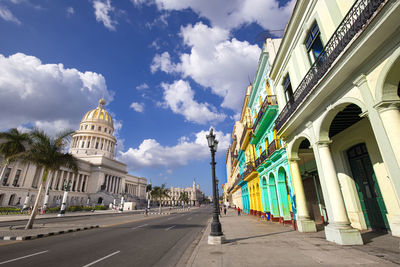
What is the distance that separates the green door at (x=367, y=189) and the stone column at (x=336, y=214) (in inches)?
113

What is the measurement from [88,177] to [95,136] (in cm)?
2070

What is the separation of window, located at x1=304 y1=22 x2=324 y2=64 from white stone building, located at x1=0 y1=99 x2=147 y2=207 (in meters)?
37.1

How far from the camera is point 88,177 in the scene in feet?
232

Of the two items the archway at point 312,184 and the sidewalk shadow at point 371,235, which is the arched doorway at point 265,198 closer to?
the archway at point 312,184

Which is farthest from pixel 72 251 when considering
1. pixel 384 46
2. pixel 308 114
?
pixel 384 46

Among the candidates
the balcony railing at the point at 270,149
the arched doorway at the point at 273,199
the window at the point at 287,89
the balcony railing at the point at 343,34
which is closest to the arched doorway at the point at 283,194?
the balcony railing at the point at 270,149

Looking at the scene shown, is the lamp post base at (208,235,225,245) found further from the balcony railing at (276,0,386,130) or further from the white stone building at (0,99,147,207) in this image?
the white stone building at (0,99,147,207)

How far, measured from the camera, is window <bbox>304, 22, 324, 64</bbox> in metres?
9.12

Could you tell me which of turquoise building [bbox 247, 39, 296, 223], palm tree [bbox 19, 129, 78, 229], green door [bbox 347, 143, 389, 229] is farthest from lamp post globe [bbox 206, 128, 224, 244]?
palm tree [bbox 19, 129, 78, 229]

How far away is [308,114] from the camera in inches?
353

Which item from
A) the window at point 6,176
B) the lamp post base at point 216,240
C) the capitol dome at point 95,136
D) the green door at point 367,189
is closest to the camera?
the lamp post base at point 216,240

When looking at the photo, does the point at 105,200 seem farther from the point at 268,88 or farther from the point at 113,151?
the point at 268,88

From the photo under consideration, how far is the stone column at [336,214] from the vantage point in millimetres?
6965

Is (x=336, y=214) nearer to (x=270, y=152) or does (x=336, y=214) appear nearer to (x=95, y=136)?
(x=270, y=152)
